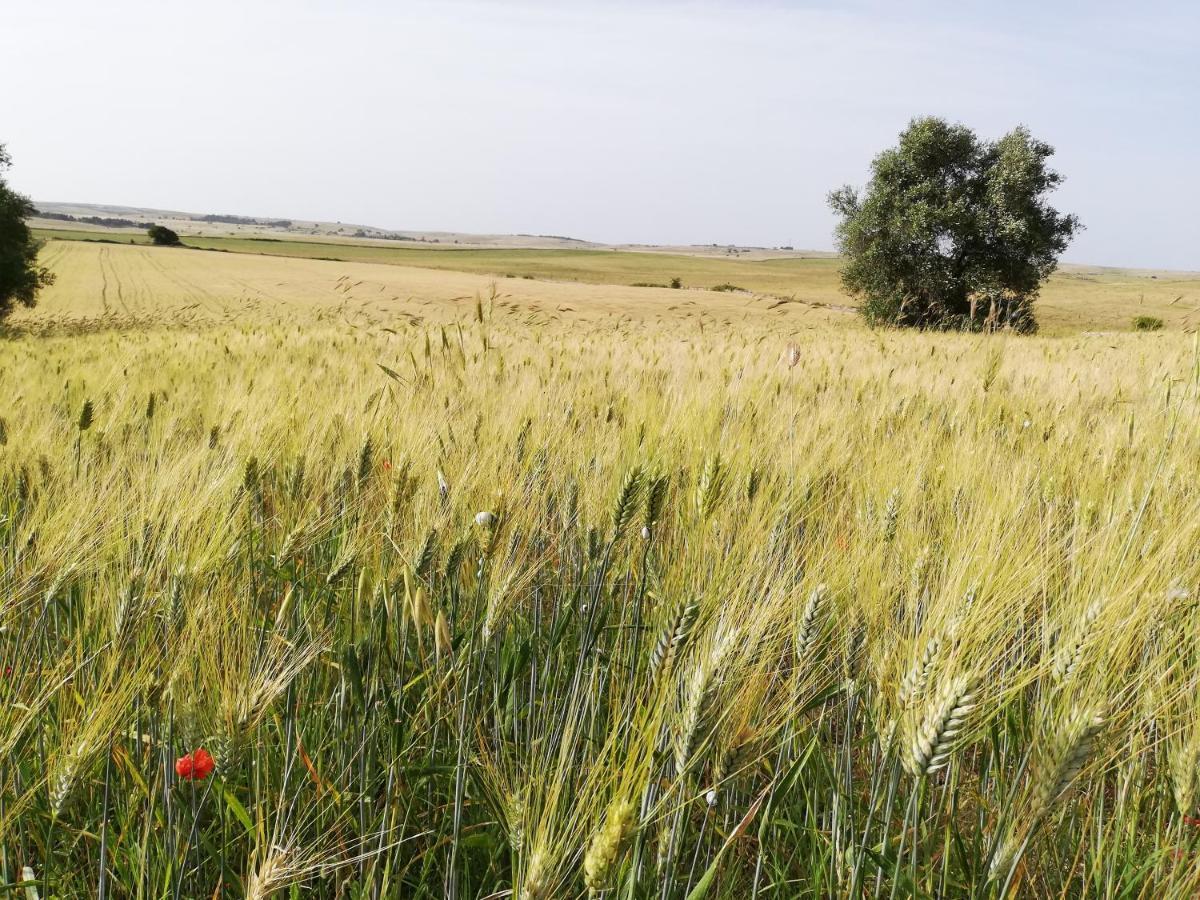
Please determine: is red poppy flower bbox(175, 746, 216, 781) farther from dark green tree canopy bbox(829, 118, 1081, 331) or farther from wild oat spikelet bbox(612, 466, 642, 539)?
dark green tree canopy bbox(829, 118, 1081, 331)

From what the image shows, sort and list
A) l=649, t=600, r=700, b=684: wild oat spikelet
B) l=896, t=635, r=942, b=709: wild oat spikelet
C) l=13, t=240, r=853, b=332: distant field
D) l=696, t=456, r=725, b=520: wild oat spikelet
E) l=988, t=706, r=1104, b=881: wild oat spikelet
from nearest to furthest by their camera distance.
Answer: l=988, t=706, r=1104, b=881: wild oat spikelet, l=896, t=635, r=942, b=709: wild oat spikelet, l=649, t=600, r=700, b=684: wild oat spikelet, l=696, t=456, r=725, b=520: wild oat spikelet, l=13, t=240, r=853, b=332: distant field

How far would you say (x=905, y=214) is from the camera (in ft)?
79.8

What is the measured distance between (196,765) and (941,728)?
90 centimetres

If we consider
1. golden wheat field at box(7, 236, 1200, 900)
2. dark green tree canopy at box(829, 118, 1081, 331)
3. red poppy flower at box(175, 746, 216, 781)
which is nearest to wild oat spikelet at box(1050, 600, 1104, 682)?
golden wheat field at box(7, 236, 1200, 900)

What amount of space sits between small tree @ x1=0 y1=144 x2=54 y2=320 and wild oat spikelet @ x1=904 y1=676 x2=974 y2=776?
34.0m

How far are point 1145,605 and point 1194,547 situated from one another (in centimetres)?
59

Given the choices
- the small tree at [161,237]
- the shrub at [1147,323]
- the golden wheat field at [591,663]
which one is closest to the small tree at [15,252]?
the golden wheat field at [591,663]

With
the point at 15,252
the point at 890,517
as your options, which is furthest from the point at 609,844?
the point at 15,252

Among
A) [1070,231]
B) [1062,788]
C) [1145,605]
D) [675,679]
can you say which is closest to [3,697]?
[675,679]

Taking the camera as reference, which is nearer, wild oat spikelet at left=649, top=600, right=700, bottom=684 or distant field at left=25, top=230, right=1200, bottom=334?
wild oat spikelet at left=649, top=600, right=700, bottom=684

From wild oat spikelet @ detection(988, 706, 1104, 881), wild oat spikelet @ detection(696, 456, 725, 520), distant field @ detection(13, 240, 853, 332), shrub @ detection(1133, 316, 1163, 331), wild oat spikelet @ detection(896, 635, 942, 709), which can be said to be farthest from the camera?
shrub @ detection(1133, 316, 1163, 331)

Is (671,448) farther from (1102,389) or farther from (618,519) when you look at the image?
(1102,389)

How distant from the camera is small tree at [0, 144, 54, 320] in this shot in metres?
27.5

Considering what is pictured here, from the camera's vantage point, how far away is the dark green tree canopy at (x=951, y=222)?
24000 mm
